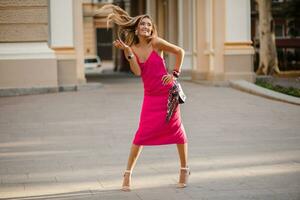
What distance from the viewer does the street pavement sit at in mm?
7406

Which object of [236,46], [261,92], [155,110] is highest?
[236,46]

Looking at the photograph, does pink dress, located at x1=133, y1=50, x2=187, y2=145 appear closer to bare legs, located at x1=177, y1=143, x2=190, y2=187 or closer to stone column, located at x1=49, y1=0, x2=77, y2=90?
bare legs, located at x1=177, y1=143, x2=190, y2=187

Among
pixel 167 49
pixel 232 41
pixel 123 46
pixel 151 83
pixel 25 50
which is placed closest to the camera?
A: pixel 123 46

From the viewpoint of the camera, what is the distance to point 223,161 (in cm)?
915

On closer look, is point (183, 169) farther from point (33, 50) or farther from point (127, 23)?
point (33, 50)

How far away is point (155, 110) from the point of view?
24.1 ft

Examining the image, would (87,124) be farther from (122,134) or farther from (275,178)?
(275,178)

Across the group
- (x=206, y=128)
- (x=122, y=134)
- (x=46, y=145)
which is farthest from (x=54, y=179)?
(x=206, y=128)

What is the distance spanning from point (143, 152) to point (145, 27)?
3.03 m

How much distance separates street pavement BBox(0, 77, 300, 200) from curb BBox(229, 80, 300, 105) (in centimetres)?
33

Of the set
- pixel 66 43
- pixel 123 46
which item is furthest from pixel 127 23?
pixel 66 43

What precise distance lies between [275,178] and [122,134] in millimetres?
4313

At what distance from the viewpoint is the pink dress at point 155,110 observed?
7309mm

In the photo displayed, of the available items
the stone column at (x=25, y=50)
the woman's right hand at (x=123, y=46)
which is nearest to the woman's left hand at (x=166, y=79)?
the woman's right hand at (x=123, y=46)
